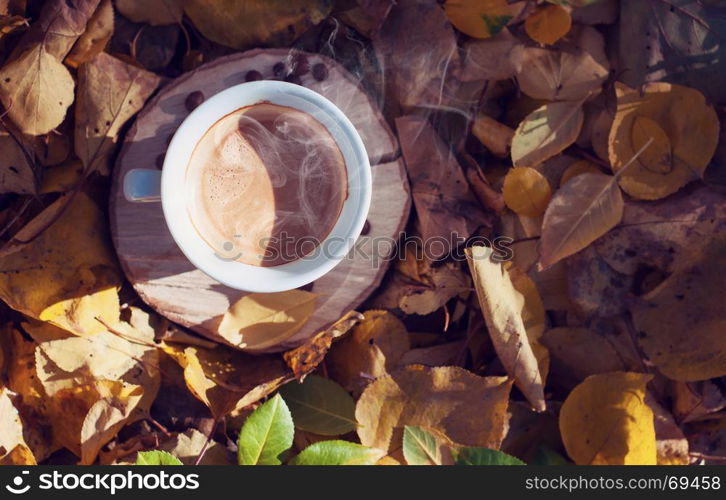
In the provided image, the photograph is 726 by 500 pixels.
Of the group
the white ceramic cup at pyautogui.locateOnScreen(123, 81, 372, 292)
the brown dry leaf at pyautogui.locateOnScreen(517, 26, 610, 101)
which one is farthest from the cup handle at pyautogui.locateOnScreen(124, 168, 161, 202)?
the brown dry leaf at pyautogui.locateOnScreen(517, 26, 610, 101)

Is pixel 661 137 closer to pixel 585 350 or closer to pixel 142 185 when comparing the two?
pixel 585 350

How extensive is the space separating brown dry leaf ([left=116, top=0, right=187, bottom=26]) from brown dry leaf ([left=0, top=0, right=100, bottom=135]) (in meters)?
0.06

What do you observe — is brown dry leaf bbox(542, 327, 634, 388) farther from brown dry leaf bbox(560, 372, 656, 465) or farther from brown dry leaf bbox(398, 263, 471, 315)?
brown dry leaf bbox(398, 263, 471, 315)

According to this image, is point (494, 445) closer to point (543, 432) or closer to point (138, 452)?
point (543, 432)

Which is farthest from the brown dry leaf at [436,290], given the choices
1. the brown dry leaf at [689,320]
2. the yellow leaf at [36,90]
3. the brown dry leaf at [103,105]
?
the yellow leaf at [36,90]

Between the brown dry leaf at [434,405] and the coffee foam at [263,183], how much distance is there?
0.30 metres

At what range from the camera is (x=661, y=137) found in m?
1.26

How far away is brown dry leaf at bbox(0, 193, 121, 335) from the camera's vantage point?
1235 millimetres

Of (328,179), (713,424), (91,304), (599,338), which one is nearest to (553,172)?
(599,338)

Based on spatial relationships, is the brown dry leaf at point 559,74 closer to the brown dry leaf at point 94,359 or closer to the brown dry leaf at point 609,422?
the brown dry leaf at point 609,422

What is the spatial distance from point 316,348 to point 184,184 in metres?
0.36

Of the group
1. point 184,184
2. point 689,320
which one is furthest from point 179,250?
point 689,320

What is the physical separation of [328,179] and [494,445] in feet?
1.79

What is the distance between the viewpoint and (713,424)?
1318 millimetres
